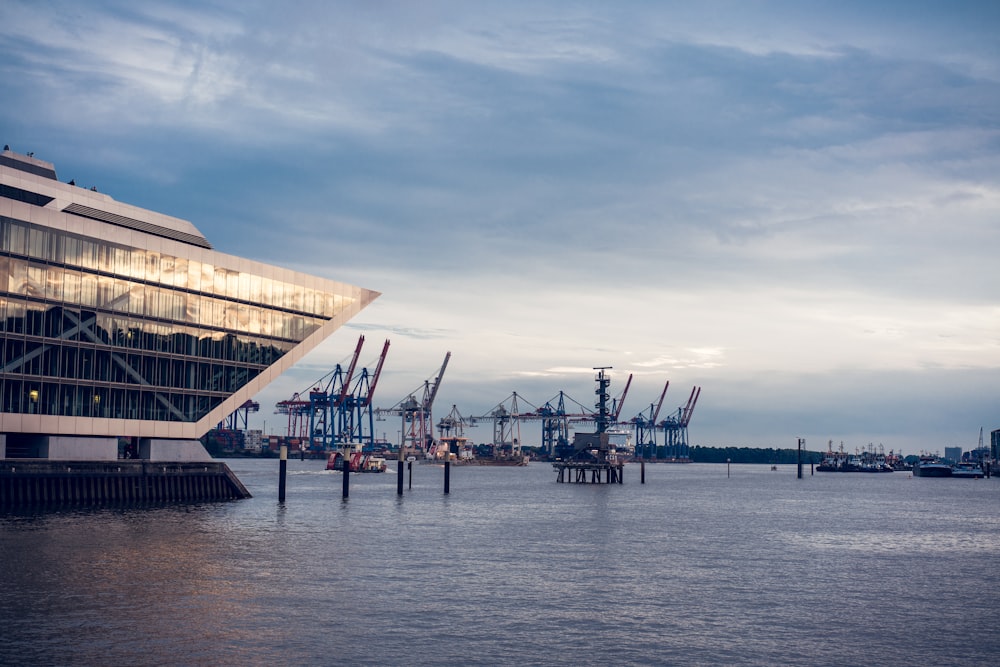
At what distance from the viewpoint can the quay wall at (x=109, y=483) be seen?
67438 millimetres

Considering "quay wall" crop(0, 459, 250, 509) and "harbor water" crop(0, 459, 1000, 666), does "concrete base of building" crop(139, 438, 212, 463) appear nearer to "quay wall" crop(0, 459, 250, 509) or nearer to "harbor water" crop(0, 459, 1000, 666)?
"quay wall" crop(0, 459, 250, 509)

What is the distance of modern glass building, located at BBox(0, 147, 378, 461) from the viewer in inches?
2837

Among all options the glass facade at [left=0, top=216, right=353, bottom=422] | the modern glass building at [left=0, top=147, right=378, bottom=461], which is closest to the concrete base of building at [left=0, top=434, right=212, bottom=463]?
the modern glass building at [left=0, top=147, right=378, bottom=461]

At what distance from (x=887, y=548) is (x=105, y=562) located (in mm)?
49195

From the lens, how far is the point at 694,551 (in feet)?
195

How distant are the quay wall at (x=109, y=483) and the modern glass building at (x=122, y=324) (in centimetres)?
313

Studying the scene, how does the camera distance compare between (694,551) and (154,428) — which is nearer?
(694,551)

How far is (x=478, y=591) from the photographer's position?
139 ft

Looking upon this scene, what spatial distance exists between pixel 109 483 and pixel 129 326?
1348 centimetres

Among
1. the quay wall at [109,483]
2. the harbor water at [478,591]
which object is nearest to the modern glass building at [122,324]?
the quay wall at [109,483]

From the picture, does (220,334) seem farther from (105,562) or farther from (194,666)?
(194,666)

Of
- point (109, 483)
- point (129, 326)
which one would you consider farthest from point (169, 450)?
point (129, 326)

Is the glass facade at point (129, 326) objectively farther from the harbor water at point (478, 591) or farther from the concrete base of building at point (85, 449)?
the harbor water at point (478, 591)

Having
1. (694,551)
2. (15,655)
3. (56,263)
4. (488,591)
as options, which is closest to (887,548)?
(694,551)
